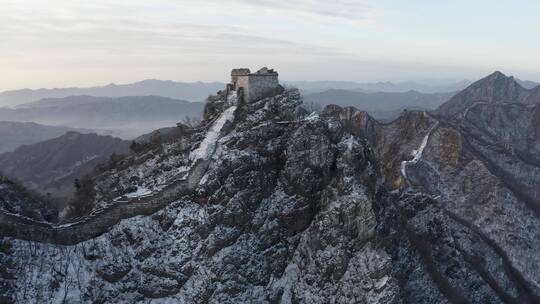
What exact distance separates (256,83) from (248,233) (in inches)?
824

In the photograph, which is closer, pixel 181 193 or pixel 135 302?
pixel 135 302

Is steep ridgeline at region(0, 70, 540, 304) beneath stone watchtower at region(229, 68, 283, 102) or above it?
beneath

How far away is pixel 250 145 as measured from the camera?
2055 inches

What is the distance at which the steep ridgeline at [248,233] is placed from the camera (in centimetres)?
4575

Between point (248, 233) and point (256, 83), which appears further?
point (256, 83)

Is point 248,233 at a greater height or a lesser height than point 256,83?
lesser

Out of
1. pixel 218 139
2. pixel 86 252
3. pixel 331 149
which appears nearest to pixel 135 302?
pixel 86 252

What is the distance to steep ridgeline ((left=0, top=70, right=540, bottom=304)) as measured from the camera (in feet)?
150

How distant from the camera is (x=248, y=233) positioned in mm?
48906

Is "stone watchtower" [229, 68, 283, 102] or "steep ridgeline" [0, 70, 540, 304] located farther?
"stone watchtower" [229, 68, 283, 102]

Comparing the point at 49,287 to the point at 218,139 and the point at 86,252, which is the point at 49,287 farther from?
the point at 218,139

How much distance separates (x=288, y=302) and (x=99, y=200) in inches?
1068

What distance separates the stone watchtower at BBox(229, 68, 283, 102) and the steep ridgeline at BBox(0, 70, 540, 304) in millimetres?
1458

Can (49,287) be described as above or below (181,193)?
below
